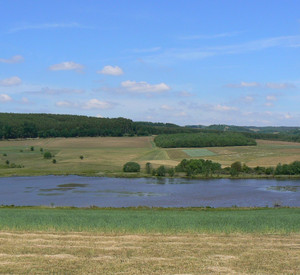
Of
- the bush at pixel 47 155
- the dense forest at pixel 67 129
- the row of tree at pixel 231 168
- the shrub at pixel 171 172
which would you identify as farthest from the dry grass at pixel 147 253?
the dense forest at pixel 67 129

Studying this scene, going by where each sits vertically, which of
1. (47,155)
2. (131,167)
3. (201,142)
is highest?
(201,142)

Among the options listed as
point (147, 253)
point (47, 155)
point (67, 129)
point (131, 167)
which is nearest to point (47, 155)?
point (47, 155)

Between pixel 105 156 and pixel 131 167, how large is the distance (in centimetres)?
1713

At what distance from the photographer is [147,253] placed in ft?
49.5

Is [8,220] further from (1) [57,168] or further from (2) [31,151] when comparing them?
(2) [31,151]

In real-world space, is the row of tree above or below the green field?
below

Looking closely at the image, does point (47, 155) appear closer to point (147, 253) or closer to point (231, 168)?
point (231, 168)

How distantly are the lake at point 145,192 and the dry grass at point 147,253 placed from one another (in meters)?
29.6

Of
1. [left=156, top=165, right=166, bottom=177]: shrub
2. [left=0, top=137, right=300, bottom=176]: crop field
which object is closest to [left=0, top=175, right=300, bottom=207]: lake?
[left=156, top=165, right=166, bottom=177]: shrub

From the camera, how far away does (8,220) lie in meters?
23.2

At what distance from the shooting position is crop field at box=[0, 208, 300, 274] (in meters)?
13.3

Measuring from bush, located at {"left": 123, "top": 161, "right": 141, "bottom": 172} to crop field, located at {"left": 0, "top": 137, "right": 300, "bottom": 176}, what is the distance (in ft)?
5.53

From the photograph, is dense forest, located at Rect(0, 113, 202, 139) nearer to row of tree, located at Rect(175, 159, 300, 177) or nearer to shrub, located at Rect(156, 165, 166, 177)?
shrub, located at Rect(156, 165, 166, 177)

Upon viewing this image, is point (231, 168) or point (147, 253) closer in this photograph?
point (147, 253)
